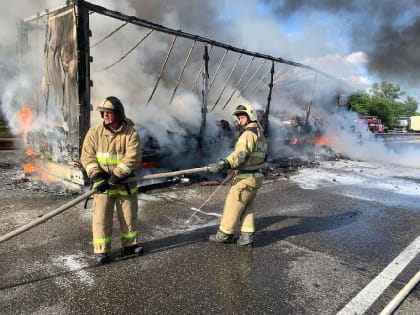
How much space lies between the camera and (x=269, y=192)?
259 inches

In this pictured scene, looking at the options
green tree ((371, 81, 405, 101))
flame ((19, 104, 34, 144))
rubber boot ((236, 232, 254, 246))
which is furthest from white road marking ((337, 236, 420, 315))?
green tree ((371, 81, 405, 101))

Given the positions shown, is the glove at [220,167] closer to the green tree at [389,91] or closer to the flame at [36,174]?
the flame at [36,174]

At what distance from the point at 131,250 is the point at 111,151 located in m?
1.00

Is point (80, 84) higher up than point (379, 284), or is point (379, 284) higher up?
point (80, 84)

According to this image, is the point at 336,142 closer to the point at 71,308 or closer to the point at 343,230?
the point at 343,230

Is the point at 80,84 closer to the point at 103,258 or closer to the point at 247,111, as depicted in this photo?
the point at 247,111

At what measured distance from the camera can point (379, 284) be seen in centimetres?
312

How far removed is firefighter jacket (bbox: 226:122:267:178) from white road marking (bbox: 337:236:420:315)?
1.51 metres

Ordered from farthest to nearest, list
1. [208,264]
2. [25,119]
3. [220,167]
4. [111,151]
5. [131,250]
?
[25,119] < [220,167] < [131,250] < [208,264] < [111,151]

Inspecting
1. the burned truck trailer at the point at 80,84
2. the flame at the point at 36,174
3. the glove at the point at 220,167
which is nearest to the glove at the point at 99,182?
the glove at the point at 220,167

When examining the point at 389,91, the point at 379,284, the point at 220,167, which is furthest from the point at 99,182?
the point at 389,91

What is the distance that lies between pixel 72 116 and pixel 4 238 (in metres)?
3.13

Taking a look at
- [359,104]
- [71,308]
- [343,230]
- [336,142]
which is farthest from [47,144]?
[359,104]

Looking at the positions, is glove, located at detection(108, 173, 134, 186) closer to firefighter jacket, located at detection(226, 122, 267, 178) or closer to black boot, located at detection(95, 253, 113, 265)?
black boot, located at detection(95, 253, 113, 265)
